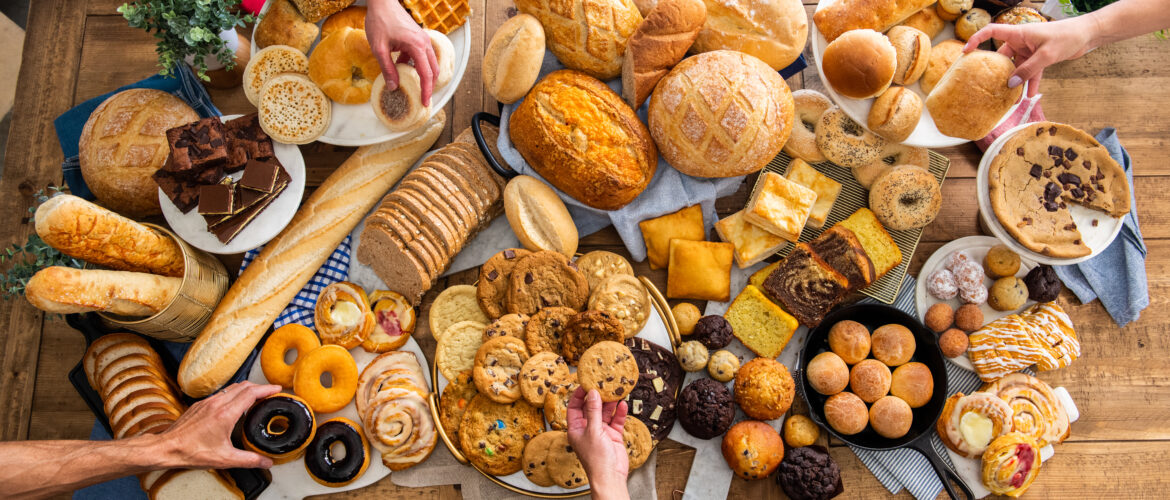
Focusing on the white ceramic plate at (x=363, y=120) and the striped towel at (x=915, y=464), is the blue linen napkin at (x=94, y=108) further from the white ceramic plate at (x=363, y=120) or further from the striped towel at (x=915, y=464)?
the striped towel at (x=915, y=464)

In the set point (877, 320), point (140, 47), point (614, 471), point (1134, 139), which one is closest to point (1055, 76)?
point (1134, 139)

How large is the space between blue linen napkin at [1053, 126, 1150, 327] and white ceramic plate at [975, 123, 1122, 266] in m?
0.44

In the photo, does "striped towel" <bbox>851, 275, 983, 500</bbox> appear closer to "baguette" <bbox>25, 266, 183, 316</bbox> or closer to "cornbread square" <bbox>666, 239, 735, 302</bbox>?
"cornbread square" <bbox>666, 239, 735, 302</bbox>

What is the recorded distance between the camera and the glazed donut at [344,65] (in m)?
2.66

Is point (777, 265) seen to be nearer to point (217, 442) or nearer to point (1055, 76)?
point (1055, 76)

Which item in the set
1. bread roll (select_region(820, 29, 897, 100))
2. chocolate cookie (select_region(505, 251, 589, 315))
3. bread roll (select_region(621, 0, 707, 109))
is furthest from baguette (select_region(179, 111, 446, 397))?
bread roll (select_region(820, 29, 897, 100))

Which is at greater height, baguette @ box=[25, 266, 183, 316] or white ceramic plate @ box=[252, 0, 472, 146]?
white ceramic plate @ box=[252, 0, 472, 146]

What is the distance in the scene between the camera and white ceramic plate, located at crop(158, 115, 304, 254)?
8.89 feet

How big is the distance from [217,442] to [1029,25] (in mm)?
3621

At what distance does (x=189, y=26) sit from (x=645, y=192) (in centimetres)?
205

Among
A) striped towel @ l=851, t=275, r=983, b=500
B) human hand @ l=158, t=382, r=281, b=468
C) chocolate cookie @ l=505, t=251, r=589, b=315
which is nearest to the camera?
human hand @ l=158, t=382, r=281, b=468

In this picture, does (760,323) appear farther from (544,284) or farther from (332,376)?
(332,376)

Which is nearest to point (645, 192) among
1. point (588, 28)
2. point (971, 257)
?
point (588, 28)

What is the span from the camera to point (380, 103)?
2654mm
